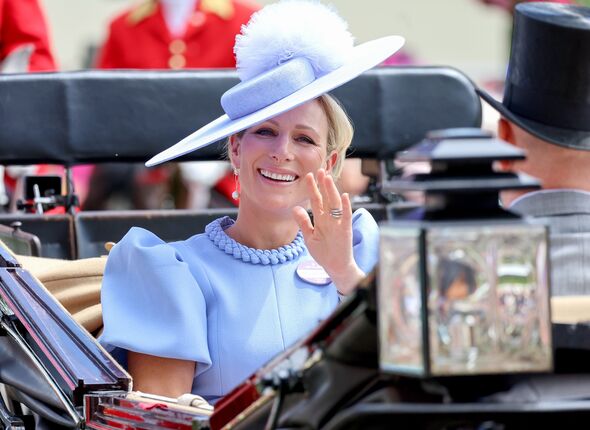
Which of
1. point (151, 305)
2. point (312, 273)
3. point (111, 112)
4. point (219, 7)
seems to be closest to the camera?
point (151, 305)

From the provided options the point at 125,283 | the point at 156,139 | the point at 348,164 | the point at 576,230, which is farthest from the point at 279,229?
the point at 348,164

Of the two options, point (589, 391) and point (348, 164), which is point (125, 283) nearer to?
point (589, 391)

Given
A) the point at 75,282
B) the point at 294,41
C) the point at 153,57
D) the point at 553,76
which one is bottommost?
the point at 153,57

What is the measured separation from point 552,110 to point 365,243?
1.66ft

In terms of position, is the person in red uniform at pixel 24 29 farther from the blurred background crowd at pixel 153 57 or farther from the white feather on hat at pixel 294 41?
the white feather on hat at pixel 294 41

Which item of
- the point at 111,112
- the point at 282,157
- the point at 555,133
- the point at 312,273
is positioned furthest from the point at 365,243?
the point at 111,112

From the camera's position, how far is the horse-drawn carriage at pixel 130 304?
1651 millimetres

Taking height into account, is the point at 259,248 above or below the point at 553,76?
below

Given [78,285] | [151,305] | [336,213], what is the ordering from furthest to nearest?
[78,285] → [151,305] → [336,213]

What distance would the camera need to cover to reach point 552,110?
113 inches

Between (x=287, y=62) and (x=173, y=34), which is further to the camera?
(x=173, y=34)

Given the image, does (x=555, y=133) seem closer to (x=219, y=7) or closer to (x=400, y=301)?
(x=400, y=301)

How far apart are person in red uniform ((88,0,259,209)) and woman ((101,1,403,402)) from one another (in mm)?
2833

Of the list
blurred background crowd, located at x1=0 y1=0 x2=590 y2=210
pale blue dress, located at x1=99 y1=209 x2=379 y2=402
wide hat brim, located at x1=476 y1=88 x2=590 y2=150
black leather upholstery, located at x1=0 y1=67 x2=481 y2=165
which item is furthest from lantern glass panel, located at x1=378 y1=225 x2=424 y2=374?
blurred background crowd, located at x1=0 y1=0 x2=590 y2=210
